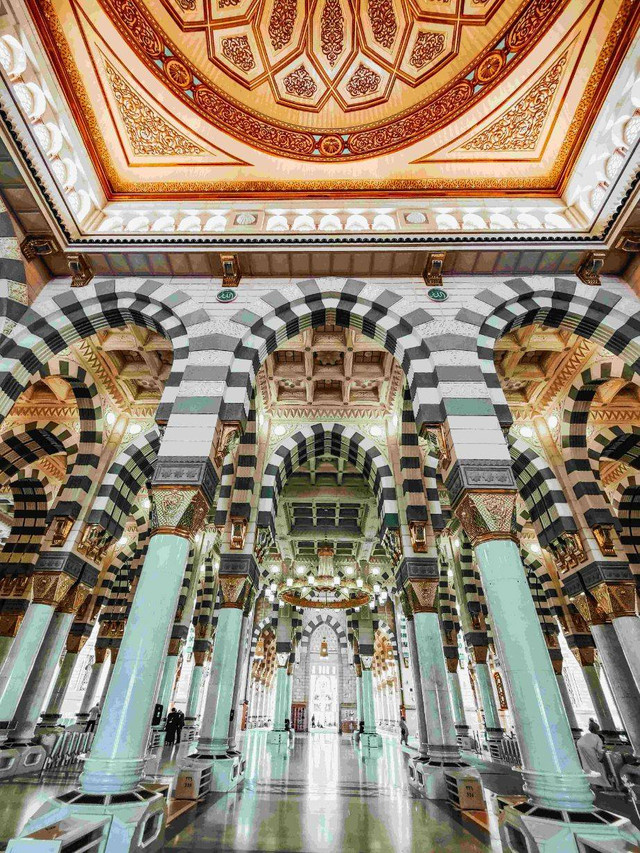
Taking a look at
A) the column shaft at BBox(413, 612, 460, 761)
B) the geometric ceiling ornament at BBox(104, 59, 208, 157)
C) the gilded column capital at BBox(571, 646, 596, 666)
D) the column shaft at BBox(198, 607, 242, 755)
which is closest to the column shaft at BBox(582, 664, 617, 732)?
the gilded column capital at BBox(571, 646, 596, 666)

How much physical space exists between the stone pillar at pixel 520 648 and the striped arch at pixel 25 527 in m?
9.19

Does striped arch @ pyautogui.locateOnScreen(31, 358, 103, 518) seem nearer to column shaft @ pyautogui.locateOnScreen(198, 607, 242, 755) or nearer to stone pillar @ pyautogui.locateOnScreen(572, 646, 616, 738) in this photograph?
column shaft @ pyautogui.locateOnScreen(198, 607, 242, 755)

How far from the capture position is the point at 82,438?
28.1ft

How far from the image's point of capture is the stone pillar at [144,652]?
325 centimetres

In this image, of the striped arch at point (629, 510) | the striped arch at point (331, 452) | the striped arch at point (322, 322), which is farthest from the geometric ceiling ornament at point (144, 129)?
the striped arch at point (629, 510)

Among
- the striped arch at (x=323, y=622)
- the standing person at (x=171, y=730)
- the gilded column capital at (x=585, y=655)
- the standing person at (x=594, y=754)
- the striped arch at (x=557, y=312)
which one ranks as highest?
the striped arch at (x=323, y=622)

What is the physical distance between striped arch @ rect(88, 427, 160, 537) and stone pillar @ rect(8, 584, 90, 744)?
1277mm

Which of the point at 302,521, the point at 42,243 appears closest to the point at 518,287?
the point at 42,243

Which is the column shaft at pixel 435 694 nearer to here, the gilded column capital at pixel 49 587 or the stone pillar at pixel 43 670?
the gilded column capital at pixel 49 587

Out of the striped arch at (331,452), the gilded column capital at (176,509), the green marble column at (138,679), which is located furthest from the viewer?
the striped arch at (331,452)

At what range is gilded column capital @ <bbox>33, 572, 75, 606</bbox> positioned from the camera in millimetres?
7270

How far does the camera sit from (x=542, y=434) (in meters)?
8.74

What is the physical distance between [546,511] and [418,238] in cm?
555

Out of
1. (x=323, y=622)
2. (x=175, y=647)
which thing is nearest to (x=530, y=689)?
(x=175, y=647)
